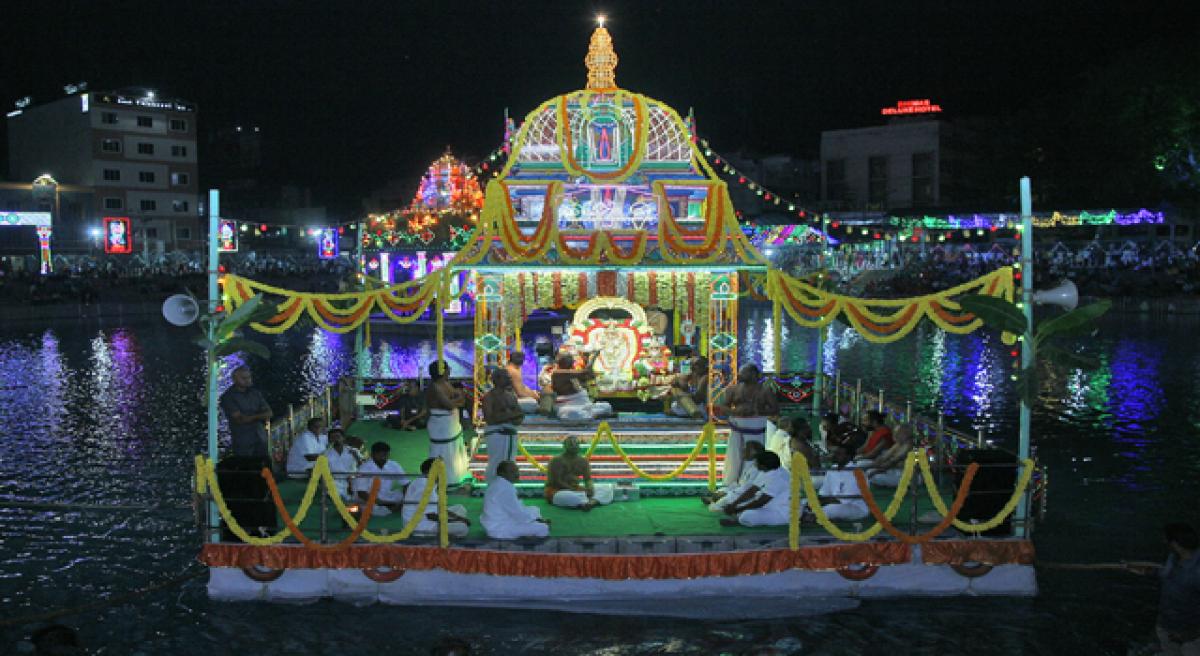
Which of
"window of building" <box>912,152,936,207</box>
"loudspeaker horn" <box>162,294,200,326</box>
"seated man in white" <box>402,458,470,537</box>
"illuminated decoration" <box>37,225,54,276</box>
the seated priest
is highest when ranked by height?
"window of building" <box>912,152,936,207</box>

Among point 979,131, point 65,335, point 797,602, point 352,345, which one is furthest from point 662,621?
point 979,131

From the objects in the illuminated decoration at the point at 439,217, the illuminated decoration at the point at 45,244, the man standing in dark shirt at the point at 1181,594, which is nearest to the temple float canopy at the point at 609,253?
the man standing in dark shirt at the point at 1181,594

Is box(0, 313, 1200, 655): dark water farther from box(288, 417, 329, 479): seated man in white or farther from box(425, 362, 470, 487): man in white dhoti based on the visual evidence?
box(425, 362, 470, 487): man in white dhoti

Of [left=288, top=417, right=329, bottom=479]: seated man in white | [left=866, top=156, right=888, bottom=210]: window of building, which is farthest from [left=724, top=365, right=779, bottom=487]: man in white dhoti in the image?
[left=866, top=156, right=888, bottom=210]: window of building

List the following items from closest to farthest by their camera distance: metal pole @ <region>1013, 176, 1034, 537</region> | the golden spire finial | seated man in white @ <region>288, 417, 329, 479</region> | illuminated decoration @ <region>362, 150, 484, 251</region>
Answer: metal pole @ <region>1013, 176, 1034, 537</region> < seated man in white @ <region>288, 417, 329, 479</region> < the golden spire finial < illuminated decoration @ <region>362, 150, 484, 251</region>

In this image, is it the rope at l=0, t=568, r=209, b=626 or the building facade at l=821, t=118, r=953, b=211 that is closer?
the rope at l=0, t=568, r=209, b=626

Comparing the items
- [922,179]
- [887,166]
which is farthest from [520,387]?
[887,166]

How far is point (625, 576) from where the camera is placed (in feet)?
36.6

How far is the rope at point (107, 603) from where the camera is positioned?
10.9 meters

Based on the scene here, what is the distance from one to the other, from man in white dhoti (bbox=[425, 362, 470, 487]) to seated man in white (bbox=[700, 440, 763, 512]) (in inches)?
148

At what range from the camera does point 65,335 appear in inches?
1716

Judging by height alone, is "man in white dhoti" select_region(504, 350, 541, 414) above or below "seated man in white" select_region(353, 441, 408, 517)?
above

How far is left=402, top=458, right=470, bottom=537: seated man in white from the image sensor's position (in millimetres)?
11641

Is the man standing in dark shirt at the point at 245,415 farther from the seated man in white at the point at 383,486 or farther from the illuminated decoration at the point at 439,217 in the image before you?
the illuminated decoration at the point at 439,217
